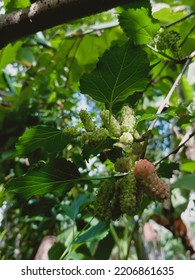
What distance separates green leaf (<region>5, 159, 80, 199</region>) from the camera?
614 millimetres

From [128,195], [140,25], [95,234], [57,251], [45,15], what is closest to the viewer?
[128,195]

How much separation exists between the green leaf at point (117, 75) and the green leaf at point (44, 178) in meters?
0.14

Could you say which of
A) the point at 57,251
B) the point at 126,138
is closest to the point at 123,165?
the point at 126,138

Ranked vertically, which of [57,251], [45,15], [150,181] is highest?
[45,15]

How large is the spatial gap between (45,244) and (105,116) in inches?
45.1

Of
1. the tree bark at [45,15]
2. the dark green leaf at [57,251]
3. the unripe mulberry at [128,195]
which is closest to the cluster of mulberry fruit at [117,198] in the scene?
the unripe mulberry at [128,195]

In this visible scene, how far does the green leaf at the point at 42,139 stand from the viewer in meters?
0.67

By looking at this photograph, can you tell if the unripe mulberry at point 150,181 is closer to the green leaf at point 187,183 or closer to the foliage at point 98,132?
the foliage at point 98,132

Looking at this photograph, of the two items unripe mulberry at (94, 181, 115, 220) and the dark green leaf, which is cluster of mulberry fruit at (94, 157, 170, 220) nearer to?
unripe mulberry at (94, 181, 115, 220)

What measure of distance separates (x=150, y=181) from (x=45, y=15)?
1.09 ft

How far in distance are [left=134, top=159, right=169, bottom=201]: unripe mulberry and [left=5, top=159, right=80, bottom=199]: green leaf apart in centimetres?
16

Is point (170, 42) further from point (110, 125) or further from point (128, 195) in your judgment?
point (128, 195)

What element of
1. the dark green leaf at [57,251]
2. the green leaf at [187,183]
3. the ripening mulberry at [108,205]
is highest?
the green leaf at [187,183]

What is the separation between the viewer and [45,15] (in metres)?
0.60
